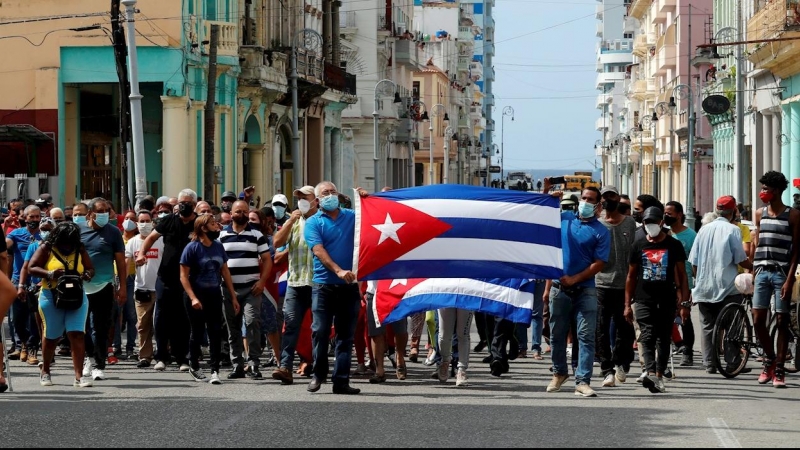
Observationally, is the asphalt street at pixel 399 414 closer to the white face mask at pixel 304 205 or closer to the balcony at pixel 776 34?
the white face mask at pixel 304 205

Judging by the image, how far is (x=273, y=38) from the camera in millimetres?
52844

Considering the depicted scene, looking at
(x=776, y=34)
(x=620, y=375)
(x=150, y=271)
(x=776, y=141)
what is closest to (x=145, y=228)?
(x=150, y=271)

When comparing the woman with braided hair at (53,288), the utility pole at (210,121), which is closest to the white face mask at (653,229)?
the woman with braided hair at (53,288)

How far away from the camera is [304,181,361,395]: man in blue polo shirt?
47.5 ft

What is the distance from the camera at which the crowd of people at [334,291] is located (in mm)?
14508

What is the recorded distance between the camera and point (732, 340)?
15.8m

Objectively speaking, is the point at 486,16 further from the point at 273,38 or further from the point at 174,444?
the point at 174,444

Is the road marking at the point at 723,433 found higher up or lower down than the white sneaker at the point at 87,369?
lower down

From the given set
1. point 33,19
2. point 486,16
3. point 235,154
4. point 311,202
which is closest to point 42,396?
point 311,202

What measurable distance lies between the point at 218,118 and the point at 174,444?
3481 centimetres

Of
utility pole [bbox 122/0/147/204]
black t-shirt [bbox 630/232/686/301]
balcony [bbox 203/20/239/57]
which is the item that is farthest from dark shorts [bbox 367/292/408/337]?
balcony [bbox 203/20/239/57]

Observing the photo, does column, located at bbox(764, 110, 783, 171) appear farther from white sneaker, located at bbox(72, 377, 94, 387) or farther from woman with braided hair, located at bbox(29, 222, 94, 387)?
white sneaker, located at bbox(72, 377, 94, 387)

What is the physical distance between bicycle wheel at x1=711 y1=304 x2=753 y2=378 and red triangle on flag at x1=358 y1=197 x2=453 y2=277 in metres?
2.98

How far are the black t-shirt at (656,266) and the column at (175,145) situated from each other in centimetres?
2784
